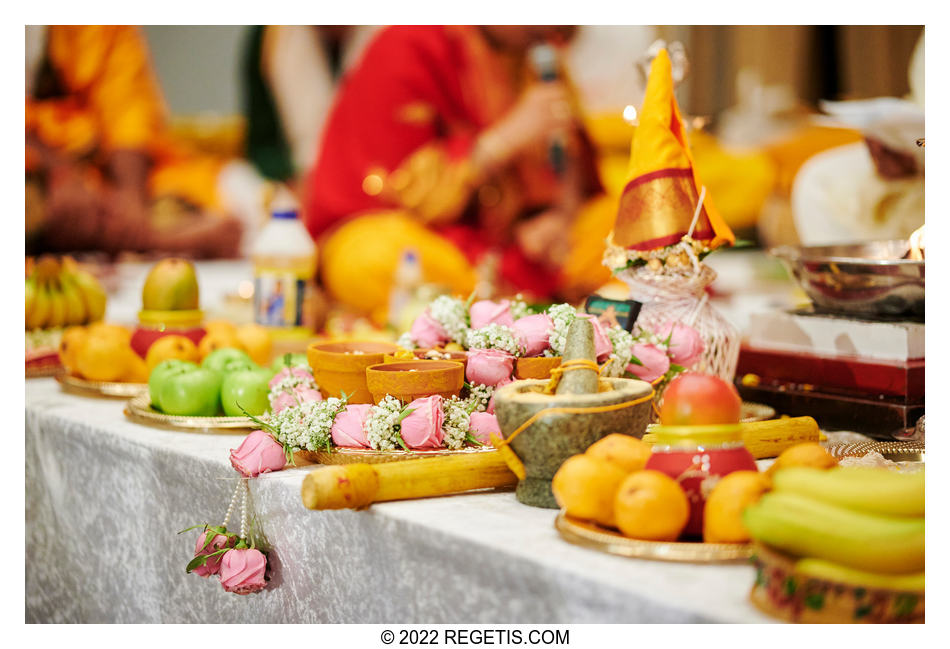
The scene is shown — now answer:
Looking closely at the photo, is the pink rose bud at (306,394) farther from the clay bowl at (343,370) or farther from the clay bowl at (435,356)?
the clay bowl at (435,356)

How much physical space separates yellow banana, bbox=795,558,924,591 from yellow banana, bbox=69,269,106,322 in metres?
2.47

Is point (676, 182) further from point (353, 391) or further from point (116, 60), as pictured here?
point (116, 60)

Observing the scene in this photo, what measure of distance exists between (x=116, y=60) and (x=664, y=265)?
340 centimetres

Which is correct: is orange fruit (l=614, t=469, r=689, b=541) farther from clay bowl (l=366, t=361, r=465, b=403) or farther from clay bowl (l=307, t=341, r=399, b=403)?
clay bowl (l=307, t=341, r=399, b=403)

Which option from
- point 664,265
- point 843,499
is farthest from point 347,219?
point 843,499

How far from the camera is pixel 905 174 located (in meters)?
2.79

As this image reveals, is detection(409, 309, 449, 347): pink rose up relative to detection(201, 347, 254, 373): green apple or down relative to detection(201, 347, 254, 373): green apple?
up

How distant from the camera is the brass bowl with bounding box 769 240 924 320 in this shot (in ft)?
6.04

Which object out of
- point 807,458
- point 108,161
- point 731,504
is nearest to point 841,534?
point 731,504

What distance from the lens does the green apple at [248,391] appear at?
179cm

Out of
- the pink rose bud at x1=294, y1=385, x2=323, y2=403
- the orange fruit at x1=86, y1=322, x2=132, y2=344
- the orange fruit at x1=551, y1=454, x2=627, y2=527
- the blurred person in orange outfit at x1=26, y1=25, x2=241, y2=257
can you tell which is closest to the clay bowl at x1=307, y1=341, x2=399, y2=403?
the pink rose bud at x1=294, y1=385, x2=323, y2=403

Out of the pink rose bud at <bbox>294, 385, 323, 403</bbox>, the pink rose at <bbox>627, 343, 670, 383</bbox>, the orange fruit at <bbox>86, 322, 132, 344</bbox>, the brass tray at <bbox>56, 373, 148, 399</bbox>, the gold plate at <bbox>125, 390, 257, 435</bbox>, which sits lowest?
the gold plate at <bbox>125, 390, 257, 435</bbox>

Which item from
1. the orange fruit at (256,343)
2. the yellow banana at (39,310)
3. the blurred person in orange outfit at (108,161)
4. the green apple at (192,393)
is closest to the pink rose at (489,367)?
the green apple at (192,393)

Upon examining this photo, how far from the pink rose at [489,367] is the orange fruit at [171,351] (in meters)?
0.89
